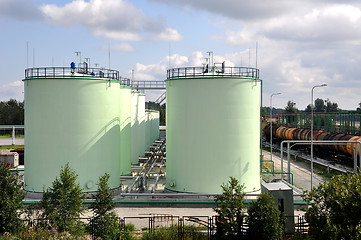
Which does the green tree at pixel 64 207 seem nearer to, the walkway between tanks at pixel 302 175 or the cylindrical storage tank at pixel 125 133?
the cylindrical storage tank at pixel 125 133

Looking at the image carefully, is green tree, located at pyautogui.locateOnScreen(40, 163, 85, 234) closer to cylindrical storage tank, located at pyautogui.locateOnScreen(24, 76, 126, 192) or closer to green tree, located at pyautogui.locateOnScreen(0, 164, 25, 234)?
green tree, located at pyautogui.locateOnScreen(0, 164, 25, 234)

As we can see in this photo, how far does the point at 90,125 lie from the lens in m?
23.7

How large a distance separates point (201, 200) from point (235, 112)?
5.73m

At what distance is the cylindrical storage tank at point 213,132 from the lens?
75.5 feet

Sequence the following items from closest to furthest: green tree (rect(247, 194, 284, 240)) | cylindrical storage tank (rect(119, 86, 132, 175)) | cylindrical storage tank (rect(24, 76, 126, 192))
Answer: green tree (rect(247, 194, 284, 240)) < cylindrical storage tank (rect(24, 76, 126, 192)) < cylindrical storage tank (rect(119, 86, 132, 175))

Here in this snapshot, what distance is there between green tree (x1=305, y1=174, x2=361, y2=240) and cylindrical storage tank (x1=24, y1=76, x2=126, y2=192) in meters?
13.7

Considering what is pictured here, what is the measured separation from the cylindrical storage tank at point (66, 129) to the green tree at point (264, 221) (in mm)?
11780

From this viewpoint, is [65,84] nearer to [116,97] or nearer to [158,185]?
[116,97]

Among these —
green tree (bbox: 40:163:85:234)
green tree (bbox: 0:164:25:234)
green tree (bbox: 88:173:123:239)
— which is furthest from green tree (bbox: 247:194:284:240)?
green tree (bbox: 0:164:25:234)

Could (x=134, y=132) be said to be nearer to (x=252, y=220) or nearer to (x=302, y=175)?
(x=302, y=175)

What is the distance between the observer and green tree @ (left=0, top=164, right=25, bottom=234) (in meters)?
15.4

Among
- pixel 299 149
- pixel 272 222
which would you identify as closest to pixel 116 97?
pixel 272 222

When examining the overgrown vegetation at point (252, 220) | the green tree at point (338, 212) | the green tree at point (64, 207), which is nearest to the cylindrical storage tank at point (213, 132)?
the overgrown vegetation at point (252, 220)

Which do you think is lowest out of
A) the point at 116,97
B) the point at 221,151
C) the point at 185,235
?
the point at 185,235
